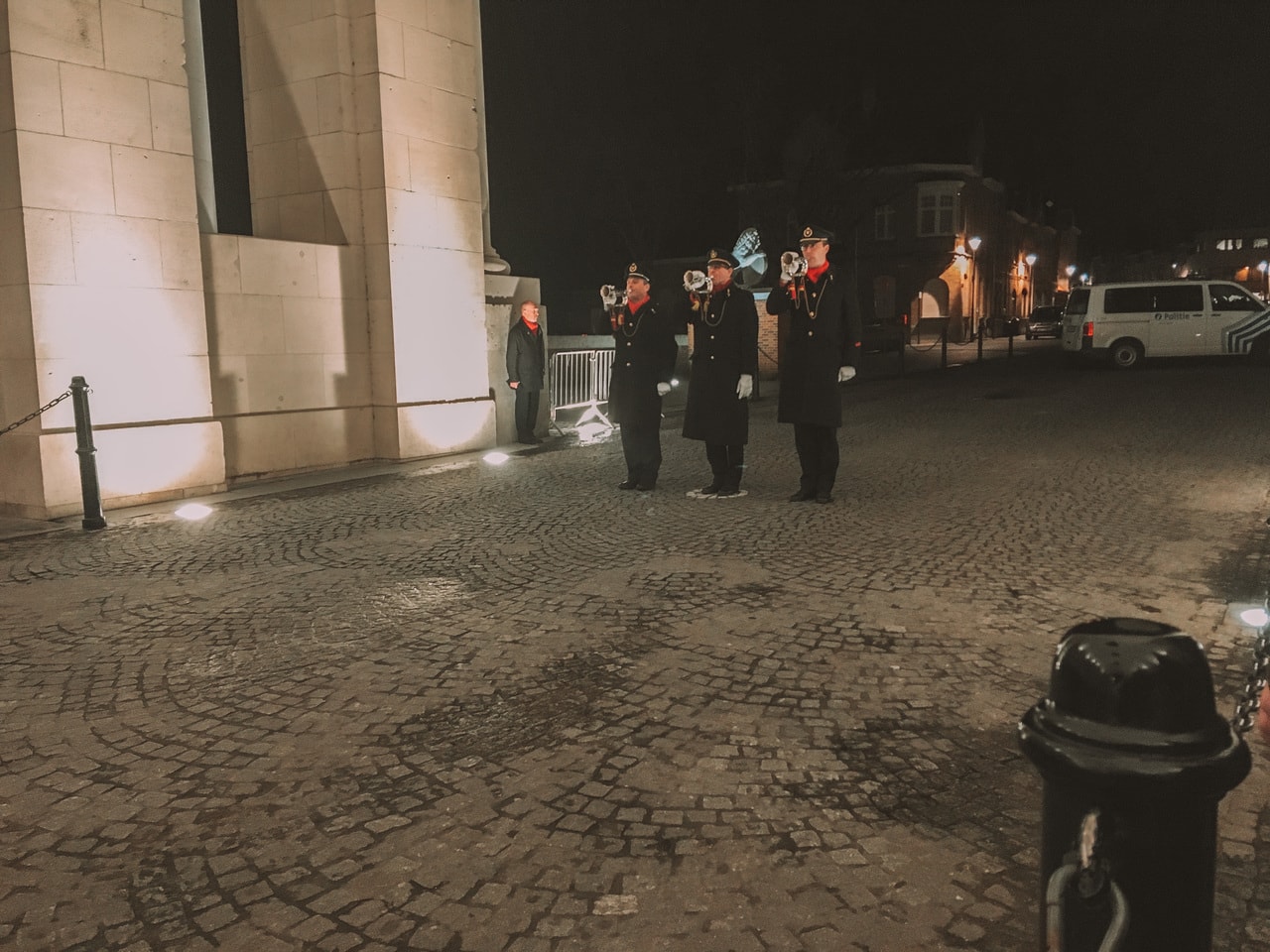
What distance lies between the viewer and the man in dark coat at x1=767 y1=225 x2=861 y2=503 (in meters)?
7.91

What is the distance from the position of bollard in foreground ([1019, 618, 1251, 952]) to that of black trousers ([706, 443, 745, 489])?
276 inches

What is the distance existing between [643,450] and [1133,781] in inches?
294

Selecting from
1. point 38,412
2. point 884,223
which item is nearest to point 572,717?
point 38,412

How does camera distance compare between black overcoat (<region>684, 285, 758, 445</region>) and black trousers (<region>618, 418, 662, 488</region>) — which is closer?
black overcoat (<region>684, 285, 758, 445</region>)

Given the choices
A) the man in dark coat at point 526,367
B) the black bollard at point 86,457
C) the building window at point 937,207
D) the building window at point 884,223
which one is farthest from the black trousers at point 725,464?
the building window at point 884,223

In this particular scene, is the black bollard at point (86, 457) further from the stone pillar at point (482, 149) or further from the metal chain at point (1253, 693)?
the metal chain at point (1253, 693)

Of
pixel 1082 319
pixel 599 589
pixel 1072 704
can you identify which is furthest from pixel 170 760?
pixel 1082 319

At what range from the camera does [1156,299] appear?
22.2 m

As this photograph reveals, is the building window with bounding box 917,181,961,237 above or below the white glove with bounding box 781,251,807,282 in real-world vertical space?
above

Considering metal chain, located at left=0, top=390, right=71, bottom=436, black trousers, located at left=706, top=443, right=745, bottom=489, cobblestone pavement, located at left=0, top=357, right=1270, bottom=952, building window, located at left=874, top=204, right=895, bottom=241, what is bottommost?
cobblestone pavement, located at left=0, top=357, right=1270, bottom=952

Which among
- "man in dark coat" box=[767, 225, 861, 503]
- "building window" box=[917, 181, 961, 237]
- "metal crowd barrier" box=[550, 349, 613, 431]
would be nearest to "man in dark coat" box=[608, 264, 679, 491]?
"man in dark coat" box=[767, 225, 861, 503]

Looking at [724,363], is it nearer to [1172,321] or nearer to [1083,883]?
[1083,883]

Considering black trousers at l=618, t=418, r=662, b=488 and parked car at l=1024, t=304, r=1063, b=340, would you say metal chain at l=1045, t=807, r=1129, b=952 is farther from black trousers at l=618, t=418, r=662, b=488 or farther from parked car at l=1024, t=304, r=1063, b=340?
parked car at l=1024, t=304, r=1063, b=340

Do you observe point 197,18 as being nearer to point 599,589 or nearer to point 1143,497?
point 599,589
